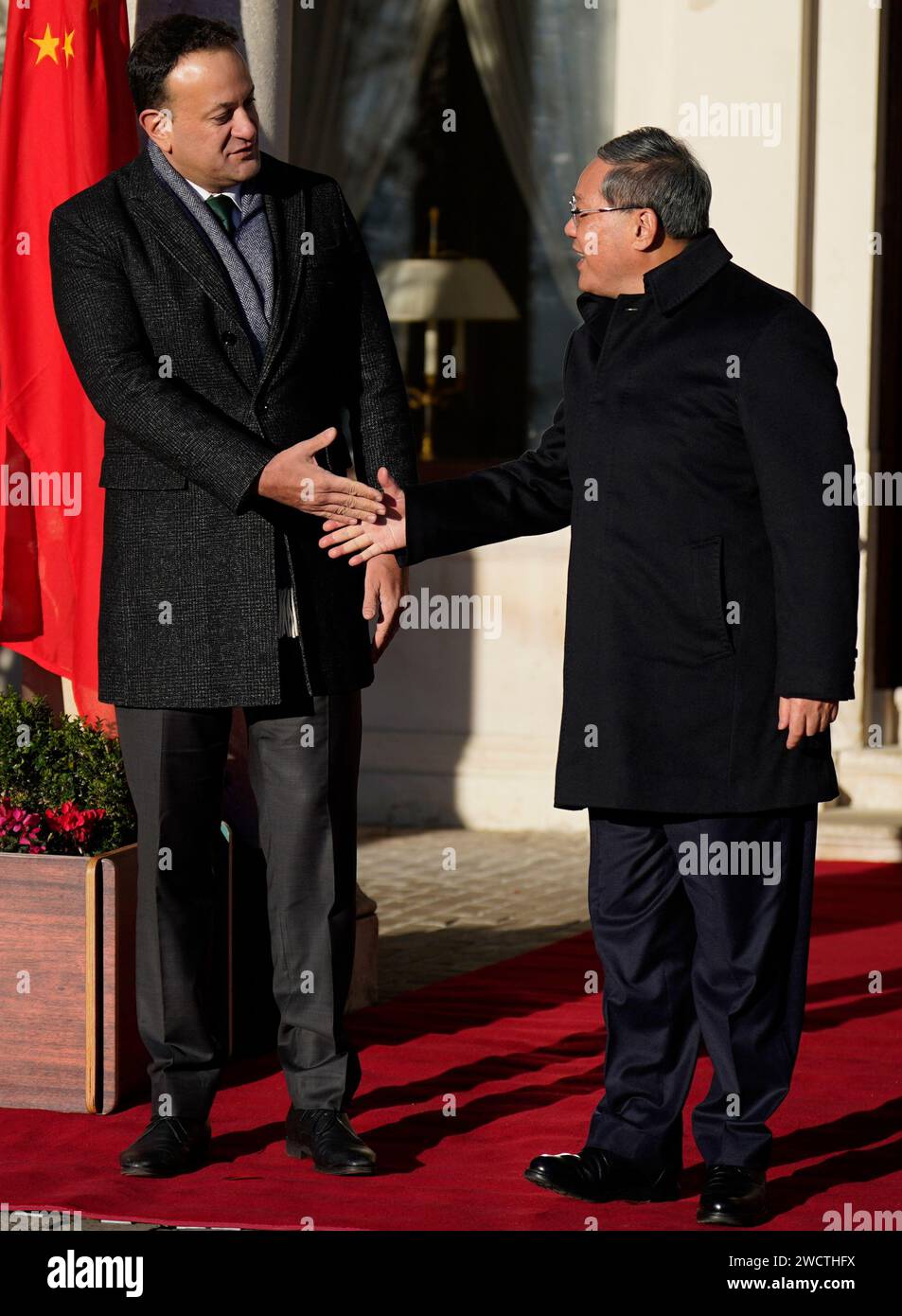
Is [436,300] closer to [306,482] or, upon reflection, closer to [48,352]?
[48,352]

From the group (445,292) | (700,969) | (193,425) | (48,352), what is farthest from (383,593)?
(445,292)

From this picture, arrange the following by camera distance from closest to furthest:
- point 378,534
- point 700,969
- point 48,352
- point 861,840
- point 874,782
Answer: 1. point 700,969
2. point 378,534
3. point 48,352
4. point 861,840
5. point 874,782

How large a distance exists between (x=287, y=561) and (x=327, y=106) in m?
5.86

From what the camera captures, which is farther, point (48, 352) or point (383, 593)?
point (48, 352)

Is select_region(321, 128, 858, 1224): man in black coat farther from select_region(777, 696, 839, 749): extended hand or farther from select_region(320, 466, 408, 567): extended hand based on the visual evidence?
select_region(320, 466, 408, 567): extended hand

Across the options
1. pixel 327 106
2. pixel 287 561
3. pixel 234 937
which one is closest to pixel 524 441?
pixel 327 106

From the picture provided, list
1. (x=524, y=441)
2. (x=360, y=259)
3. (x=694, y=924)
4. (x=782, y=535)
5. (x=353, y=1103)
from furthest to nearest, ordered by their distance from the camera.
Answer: (x=524, y=441)
(x=353, y=1103)
(x=360, y=259)
(x=694, y=924)
(x=782, y=535)

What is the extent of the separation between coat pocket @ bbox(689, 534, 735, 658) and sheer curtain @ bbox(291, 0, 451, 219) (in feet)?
19.7

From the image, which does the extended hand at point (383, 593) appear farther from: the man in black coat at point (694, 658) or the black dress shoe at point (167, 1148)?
the black dress shoe at point (167, 1148)

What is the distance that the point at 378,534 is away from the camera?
3.99 m

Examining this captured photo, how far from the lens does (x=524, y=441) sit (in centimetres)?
923

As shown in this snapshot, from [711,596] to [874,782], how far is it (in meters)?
5.03

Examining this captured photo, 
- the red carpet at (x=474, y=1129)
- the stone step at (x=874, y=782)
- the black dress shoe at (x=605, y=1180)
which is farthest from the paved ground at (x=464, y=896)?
the black dress shoe at (x=605, y=1180)

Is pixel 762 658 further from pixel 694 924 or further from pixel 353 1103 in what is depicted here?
pixel 353 1103
